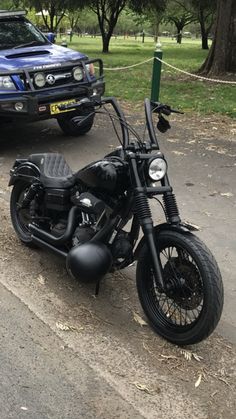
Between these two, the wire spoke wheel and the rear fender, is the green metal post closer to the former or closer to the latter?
the rear fender

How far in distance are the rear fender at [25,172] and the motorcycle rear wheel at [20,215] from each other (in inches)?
3.5

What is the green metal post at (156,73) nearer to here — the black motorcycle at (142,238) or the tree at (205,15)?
the black motorcycle at (142,238)

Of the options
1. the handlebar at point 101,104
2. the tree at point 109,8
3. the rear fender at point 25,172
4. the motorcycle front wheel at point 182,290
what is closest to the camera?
the motorcycle front wheel at point 182,290

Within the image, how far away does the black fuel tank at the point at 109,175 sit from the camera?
349 centimetres

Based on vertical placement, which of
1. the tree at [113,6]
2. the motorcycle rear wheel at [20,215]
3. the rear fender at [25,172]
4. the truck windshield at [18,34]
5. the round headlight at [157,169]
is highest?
the tree at [113,6]

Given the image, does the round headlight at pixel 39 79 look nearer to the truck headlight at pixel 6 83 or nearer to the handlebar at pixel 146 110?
the truck headlight at pixel 6 83

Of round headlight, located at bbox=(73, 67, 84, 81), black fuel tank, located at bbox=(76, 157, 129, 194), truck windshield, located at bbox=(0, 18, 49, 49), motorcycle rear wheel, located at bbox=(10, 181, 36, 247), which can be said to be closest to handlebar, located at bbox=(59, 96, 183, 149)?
black fuel tank, located at bbox=(76, 157, 129, 194)

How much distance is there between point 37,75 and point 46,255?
130 inches

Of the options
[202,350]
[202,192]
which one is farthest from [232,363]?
[202,192]

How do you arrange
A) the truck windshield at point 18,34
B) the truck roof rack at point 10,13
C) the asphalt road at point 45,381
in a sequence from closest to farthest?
the asphalt road at point 45,381 < the truck windshield at point 18,34 < the truck roof rack at point 10,13

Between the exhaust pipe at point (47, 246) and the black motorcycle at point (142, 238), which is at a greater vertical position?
the black motorcycle at point (142, 238)

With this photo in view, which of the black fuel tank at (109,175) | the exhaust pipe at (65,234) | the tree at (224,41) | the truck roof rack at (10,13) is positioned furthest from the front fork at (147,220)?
the tree at (224,41)

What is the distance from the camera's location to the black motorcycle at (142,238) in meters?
3.24

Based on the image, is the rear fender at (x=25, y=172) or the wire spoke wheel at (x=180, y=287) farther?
the rear fender at (x=25, y=172)
